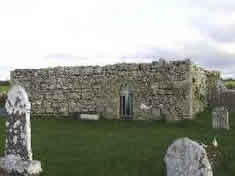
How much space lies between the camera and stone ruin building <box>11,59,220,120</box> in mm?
22828

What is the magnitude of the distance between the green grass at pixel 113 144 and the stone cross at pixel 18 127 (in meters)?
0.90

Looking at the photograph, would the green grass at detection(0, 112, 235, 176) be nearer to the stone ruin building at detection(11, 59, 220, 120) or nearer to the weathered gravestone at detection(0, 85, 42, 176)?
the weathered gravestone at detection(0, 85, 42, 176)

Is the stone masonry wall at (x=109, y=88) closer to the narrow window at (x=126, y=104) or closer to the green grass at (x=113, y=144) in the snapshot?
the narrow window at (x=126, y=104)

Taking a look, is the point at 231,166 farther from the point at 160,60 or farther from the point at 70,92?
the point at 70,92

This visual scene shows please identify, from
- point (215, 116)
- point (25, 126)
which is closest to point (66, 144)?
point (25, 126)

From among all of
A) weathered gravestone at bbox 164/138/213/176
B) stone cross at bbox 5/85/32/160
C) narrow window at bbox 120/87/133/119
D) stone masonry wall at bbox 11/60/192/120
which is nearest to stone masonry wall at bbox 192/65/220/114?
stone masonry wall at bbox 11/60/192/120

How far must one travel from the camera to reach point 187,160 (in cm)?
911

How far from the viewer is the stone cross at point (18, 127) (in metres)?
12.1

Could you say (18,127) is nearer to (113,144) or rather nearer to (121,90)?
(113,144)

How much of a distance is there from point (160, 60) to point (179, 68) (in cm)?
134

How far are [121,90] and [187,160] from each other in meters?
15.1

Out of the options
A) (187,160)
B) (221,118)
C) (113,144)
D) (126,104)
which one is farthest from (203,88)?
(187,160)

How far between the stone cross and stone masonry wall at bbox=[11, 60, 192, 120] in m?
11.9

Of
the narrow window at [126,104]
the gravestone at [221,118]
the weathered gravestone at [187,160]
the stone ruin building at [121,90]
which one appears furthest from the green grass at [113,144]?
the weathered gravestone at [187,160]
